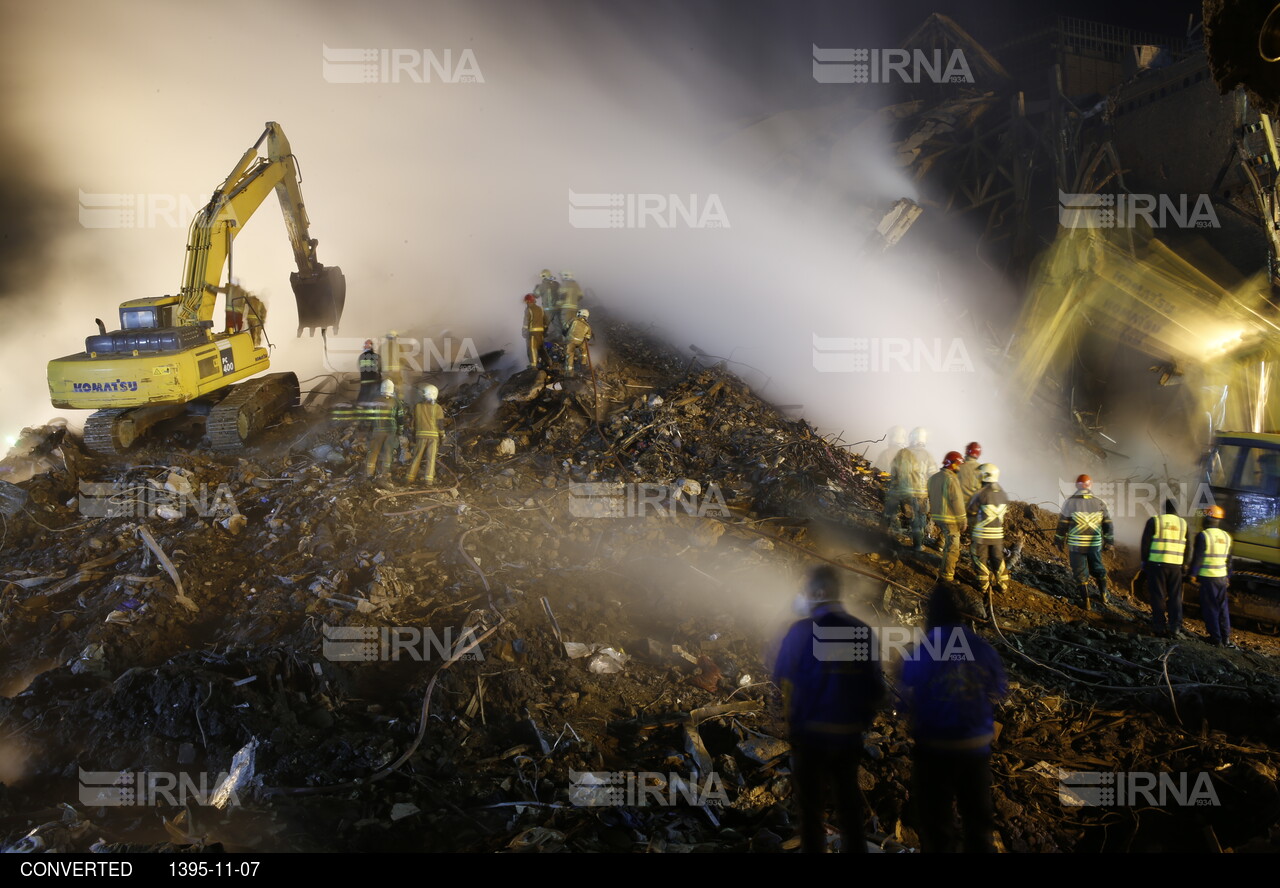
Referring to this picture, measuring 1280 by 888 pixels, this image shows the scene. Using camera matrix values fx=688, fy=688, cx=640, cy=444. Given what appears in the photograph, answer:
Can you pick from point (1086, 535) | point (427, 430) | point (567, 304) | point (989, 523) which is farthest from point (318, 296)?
point (1086, 535)

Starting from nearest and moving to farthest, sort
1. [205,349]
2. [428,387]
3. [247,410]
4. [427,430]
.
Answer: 1. [428,387]
2. [427,430]
3. [205,349]
4. [247,410]

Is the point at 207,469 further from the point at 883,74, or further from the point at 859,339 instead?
the point at 883,74

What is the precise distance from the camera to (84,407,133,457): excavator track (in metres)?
9.51

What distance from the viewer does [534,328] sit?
11.5m

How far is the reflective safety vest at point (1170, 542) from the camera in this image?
7.28 metres

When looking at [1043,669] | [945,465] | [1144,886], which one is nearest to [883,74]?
[945,465]


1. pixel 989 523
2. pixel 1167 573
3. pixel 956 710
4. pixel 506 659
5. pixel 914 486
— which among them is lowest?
pixel 506 659

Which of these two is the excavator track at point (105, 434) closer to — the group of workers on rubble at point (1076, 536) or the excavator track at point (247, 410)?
the excavator track at point (247, 410)

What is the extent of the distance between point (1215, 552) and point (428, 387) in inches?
354

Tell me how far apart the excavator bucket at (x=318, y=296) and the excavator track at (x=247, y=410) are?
1134 millimetres

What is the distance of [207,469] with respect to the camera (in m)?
9.16

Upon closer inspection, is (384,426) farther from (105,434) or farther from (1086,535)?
(1086,535)

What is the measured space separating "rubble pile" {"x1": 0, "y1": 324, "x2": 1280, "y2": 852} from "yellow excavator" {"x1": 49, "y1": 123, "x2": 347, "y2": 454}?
0.61 metres

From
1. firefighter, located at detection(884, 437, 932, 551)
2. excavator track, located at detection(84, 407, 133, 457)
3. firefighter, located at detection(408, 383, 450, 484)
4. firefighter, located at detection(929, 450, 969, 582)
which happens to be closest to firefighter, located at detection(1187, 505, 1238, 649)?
firefighter, located at detection(929, 450, 969, 582)
